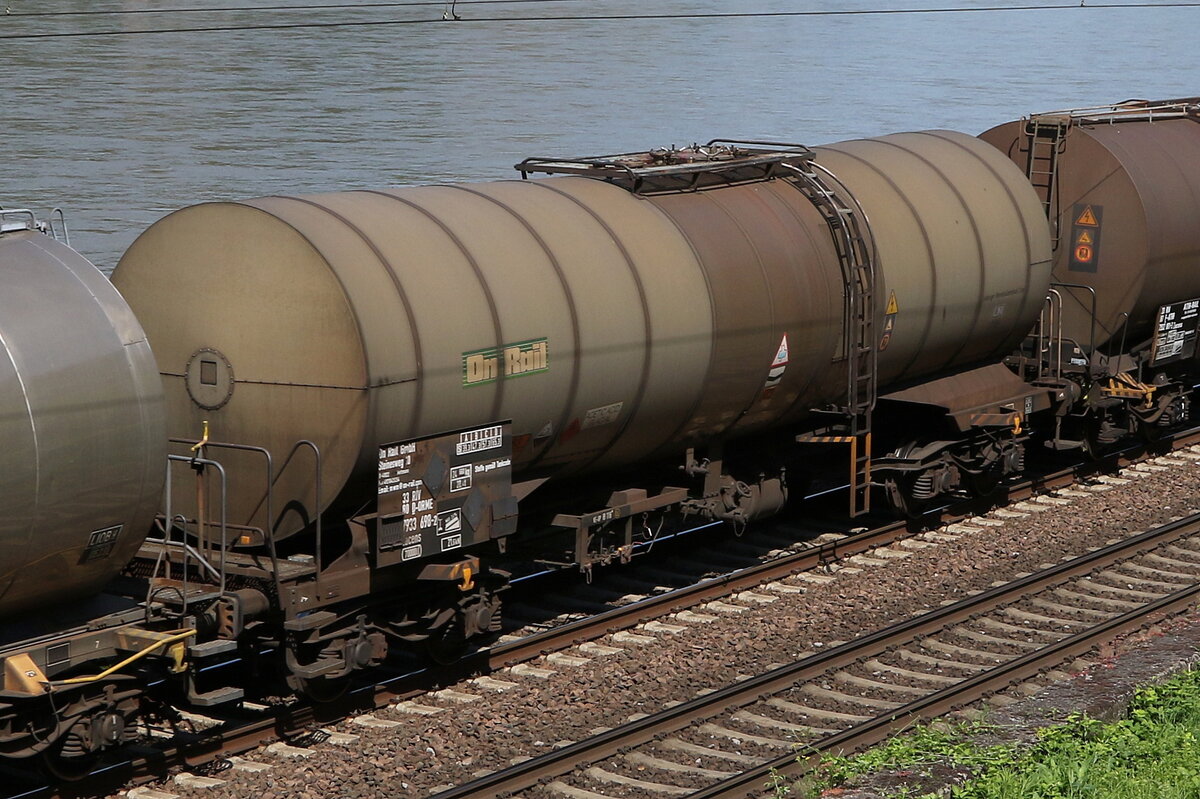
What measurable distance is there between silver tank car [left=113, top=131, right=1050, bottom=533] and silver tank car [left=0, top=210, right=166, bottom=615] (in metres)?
1.61

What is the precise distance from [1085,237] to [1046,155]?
44.3 inches

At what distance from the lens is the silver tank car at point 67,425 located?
31.7ft

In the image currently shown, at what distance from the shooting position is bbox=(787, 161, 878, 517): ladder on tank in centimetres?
1600

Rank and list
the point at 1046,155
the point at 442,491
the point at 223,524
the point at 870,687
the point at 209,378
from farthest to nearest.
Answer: the point at 1046,155, the point at 870,687, the point at 442,491, the point at 209,378, the point at 223,524

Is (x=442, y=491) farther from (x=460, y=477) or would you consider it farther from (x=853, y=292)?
(x=853, y=292)

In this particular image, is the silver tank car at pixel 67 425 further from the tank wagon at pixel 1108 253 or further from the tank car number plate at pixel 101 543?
the tank wagon at pixel 1108 253

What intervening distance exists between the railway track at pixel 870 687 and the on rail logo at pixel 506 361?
2.80 m

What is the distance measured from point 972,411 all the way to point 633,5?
70.1 metres

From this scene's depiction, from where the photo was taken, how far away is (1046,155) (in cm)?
2027

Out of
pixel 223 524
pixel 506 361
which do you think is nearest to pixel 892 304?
pixel 506 361

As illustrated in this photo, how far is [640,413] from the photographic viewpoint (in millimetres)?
14109

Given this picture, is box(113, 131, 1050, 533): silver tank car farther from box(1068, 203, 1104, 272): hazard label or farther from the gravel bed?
box(1068, 203, 1104, 272): hazard label

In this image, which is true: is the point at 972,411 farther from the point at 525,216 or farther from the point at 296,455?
the point at 296,455

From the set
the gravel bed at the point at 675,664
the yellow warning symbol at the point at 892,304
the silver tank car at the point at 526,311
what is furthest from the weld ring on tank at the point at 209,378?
the yellow warning symbol at the point at 892,304
